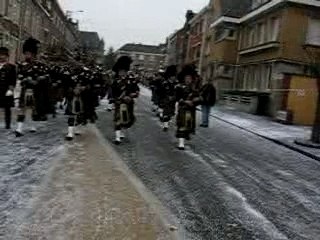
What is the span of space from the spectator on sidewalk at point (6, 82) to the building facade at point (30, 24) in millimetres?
12405

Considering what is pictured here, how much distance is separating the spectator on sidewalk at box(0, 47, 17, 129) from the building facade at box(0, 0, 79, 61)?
12405mm

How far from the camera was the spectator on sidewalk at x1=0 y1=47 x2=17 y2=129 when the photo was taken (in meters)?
13.9

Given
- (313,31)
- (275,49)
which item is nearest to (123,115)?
(275,49)

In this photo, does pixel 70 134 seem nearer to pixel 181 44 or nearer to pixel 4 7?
pixel 4 7

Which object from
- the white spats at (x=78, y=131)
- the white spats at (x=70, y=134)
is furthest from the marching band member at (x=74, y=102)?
the white spats at (x=78, y=131)

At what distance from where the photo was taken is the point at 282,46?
32.8 metres

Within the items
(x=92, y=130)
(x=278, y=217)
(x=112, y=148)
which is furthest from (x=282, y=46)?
(x=278, y=217)

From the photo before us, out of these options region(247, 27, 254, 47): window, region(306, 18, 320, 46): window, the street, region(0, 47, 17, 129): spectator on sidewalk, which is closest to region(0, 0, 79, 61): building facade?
region(247, 27, 254, 47): window

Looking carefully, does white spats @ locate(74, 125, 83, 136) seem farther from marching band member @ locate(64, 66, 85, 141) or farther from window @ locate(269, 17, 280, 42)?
window @ locate(269, 17, 280, 42)

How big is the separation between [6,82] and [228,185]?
6.66 meters

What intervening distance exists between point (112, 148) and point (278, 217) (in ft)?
17.5

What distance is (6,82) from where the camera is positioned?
46.1ft

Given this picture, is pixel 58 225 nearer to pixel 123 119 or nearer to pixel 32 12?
pixel 123 119

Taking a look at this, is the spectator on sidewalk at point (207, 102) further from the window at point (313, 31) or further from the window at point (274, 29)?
the window at point (313, 31)
